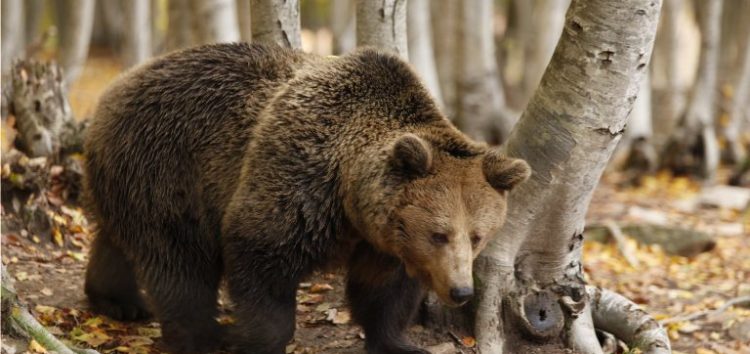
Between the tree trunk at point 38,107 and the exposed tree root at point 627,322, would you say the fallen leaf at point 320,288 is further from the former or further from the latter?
the tree trunk at point 38,107

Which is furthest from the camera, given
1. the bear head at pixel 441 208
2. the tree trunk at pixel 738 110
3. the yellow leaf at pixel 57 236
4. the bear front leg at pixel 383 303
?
the tree trunk at pixel 738 110

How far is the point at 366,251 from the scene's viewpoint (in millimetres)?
6027

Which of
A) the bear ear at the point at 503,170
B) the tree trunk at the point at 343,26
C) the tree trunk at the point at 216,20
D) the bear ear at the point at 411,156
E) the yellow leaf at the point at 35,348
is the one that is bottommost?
the yellow leaf at the point at 35,348

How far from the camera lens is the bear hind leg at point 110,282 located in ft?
22.7

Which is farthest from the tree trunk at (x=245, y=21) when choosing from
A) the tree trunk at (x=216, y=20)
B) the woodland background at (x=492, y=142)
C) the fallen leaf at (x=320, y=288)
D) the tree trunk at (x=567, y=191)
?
the tree trunk at (x=567, y=191)

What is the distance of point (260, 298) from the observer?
19.2ft

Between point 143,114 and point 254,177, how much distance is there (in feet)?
3.68

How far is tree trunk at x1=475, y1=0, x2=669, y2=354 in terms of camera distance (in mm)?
5871

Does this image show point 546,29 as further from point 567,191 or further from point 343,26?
point 567,191

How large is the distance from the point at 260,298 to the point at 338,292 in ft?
5.11

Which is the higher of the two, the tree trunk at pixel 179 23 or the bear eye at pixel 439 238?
the tree trunk at pixel 179 23

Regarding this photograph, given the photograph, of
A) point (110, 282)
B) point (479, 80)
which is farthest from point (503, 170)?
point (479, 80)

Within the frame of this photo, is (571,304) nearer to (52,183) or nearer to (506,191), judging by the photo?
(506,191)

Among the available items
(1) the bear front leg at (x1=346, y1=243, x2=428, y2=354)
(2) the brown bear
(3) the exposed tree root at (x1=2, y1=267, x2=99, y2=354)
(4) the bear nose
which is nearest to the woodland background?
(3) the exposed tree root at (x1=2, y1=267, x2=99, y2=354)
